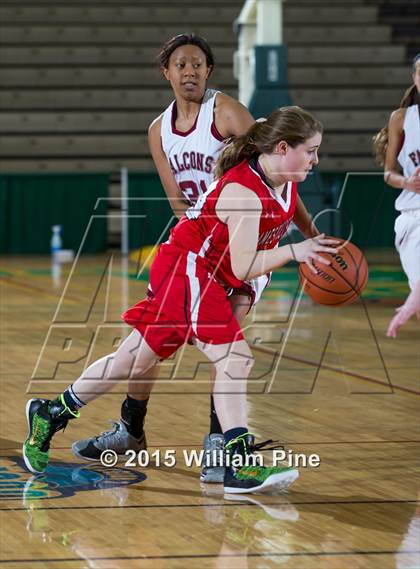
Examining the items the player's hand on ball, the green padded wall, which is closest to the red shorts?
the player's hand on ball

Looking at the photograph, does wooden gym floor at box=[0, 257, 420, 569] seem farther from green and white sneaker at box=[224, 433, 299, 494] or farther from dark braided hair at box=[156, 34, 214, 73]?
dark braided hair at box=[156, 34, 214, 73]

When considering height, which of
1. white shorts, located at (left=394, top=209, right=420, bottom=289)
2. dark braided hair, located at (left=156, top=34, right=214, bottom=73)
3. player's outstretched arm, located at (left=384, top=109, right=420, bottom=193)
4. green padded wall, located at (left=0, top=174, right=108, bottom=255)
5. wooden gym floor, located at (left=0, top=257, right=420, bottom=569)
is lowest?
green padded wall, located at (left=0, top=174, right=108, bottom=255)

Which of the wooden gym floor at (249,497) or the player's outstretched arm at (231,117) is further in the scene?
the player's outstretched arm at (231,117)

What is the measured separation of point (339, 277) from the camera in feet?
13.1

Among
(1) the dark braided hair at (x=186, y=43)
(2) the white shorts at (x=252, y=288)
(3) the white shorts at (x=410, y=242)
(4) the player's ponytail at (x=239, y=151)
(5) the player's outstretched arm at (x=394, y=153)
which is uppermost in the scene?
(1) the dark braided hair at (x=186, y=43)

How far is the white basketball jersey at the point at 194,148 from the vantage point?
14.4 ft

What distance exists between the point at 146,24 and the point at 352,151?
12.7ft

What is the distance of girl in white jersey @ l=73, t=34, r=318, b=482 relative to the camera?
412 centimetres

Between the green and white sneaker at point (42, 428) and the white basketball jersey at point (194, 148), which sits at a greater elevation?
the white basketball jersey at point (194, 148)

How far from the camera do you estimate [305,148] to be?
3.74 m

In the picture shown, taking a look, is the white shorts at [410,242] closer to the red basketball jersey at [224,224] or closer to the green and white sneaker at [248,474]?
the red basketball jersey at [224,224]

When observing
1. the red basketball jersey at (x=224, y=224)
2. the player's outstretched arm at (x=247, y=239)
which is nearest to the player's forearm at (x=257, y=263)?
the player's outstretched arm at (x=247, y=239)

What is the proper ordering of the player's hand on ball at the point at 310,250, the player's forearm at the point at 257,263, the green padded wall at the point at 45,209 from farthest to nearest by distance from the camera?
the green padded wall at the point at 45,209, the player's forearm at the point at 257,263, the player's hand on ball at the point at 310,250

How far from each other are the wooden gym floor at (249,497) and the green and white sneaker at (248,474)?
0.14 feet
